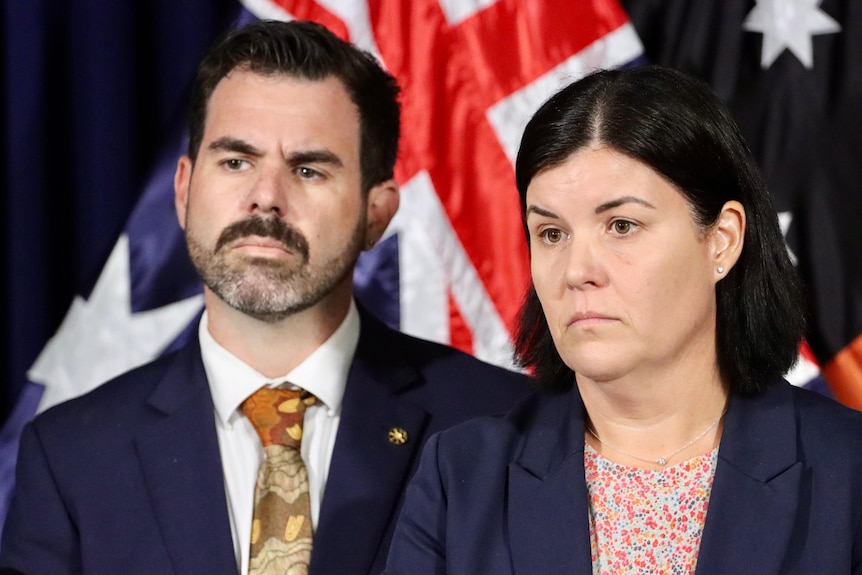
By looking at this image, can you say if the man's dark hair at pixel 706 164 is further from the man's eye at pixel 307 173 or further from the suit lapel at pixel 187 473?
the suit lapel at pixel 187 473

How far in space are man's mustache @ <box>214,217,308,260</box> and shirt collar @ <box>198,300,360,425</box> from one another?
0.22 meters

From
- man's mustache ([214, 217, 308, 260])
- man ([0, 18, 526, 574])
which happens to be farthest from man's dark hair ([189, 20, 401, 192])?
man's mustache ([214, 217, 308, 260])

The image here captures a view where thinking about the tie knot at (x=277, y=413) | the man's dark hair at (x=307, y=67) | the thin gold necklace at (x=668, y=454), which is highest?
the man's dark hair at (x=307, y=67)

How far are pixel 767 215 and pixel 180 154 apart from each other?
1839 millimetres

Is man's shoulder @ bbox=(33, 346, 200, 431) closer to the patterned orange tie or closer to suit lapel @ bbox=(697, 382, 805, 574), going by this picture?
the patterned orange tie

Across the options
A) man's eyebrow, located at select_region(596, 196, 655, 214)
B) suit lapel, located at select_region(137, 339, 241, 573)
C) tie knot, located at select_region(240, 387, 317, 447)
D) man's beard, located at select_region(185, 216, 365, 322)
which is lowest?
suit lapel, located at select_region(137, 339, 241, 573)

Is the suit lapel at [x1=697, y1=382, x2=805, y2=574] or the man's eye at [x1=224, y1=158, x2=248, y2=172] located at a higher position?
the man's eye at [x1=224, y1=158, x2=248, y2=172]

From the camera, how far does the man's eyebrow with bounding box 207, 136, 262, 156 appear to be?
2.66 metres

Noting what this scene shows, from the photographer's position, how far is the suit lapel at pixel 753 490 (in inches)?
71.9

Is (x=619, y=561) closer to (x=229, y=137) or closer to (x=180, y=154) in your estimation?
(x=229, y=137)

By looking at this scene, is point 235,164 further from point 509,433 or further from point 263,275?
point 509,433

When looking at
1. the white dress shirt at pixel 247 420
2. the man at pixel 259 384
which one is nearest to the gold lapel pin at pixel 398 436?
the man at pixel 259 384

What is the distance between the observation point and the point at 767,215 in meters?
1.99

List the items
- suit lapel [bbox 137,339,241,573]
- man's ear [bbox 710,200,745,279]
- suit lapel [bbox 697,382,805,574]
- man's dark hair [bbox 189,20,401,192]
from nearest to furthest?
suit lapel [bbox 697,382,805,574]
man's ear [bbox 710,200,745,279]
suit lapel [bbox 137,339,241,573]
man's dark hair [bbox 189,20,401,192]
